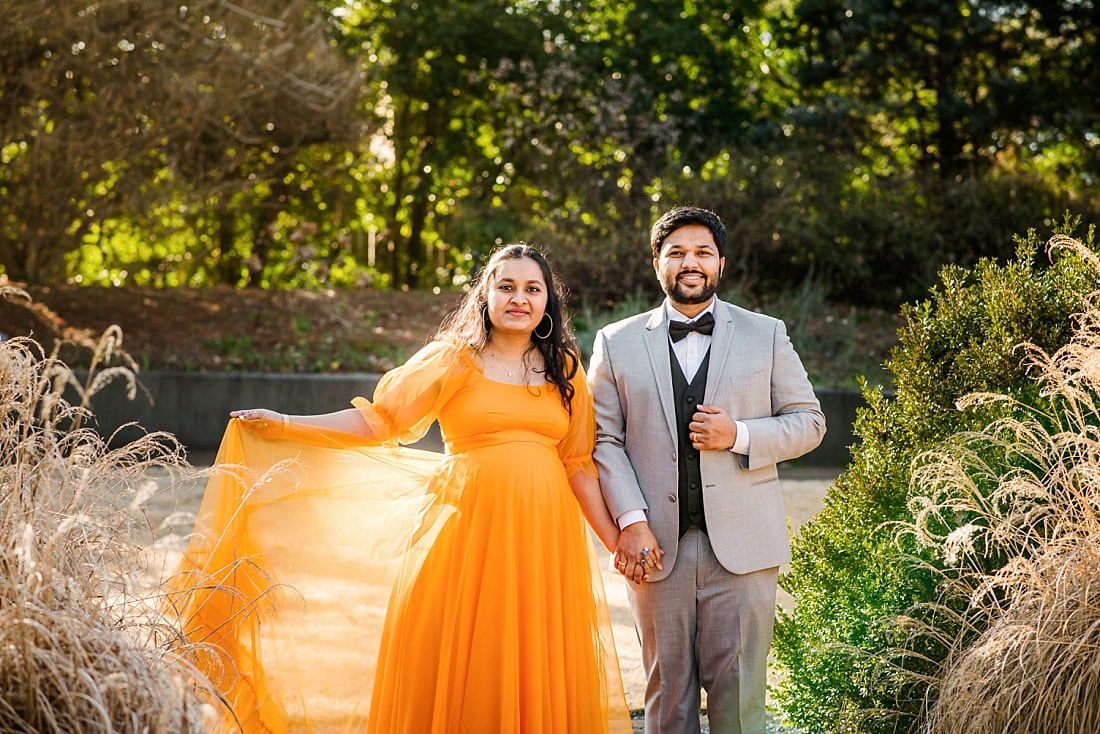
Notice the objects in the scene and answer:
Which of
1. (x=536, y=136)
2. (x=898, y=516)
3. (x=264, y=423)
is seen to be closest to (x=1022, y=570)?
(x=898, y=516)

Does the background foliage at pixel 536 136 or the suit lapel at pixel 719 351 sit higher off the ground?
the background foliage at pixel 536 136

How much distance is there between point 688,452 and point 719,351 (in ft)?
1.12

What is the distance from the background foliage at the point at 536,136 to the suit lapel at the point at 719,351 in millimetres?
8764

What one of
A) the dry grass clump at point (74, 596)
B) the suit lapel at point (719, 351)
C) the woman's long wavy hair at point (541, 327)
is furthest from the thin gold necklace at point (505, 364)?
the dry grass clump at point (74, 596)

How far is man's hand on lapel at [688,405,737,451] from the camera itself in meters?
3.24

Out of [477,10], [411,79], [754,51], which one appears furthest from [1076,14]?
[411,79]

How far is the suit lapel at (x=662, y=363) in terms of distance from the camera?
11.0ft

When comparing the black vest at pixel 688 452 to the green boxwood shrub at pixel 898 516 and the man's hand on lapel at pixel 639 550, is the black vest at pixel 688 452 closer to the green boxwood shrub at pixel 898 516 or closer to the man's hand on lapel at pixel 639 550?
the man's hand on lapel at pixel 639 550

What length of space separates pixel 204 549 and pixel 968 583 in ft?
7.79

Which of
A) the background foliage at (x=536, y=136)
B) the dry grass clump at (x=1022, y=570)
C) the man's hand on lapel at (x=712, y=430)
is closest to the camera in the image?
the dry grass clump at (x=1022, y=570)

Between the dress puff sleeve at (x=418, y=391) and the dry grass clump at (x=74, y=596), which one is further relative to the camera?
the dress puff sleeve at (x=418, y=391)

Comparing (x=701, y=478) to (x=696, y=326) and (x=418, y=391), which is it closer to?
(x=696, y=326)

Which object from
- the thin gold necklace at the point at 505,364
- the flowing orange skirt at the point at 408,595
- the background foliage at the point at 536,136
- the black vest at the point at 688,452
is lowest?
the flowing orange skirt at the point at 408,595

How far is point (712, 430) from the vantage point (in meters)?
3.23
